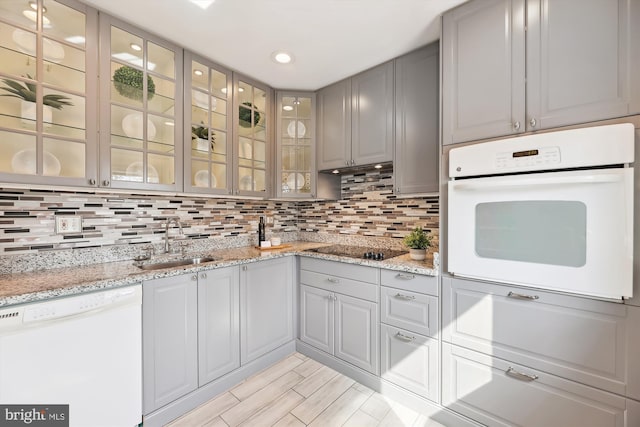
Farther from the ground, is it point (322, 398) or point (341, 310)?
point (341, 310)

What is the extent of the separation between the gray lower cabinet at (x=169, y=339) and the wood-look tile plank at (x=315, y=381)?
71cm

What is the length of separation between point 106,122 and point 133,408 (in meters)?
1.62

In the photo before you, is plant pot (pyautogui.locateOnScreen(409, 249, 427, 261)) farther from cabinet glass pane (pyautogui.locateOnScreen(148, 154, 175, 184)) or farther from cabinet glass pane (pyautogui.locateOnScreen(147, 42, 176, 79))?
cabinet glass pane (pyautogui.locateOnScreen(147, 42, 176, 79))

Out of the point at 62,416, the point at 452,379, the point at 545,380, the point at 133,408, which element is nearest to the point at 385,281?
the point at 452,379

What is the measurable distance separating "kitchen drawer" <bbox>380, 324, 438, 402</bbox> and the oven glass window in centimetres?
68

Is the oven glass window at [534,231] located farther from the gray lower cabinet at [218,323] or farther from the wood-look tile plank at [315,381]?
the gray lower cabinet at [218,323]

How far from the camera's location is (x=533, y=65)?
1.32 meters


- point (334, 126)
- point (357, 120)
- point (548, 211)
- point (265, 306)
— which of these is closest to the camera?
point (548, 211)

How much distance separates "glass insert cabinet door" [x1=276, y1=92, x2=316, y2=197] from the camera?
262cm

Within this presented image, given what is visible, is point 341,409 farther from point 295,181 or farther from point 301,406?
point 295,181

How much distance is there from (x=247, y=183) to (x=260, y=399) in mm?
1642

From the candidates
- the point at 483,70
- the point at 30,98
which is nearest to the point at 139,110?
the point at 30,98

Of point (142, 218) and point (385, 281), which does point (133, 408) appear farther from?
point (385, 281)

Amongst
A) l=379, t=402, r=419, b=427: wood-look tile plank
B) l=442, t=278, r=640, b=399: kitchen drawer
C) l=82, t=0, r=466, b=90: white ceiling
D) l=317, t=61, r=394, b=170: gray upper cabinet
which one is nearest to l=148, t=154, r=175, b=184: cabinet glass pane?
l=82, t=0, r=466, b=90: white ceiling
